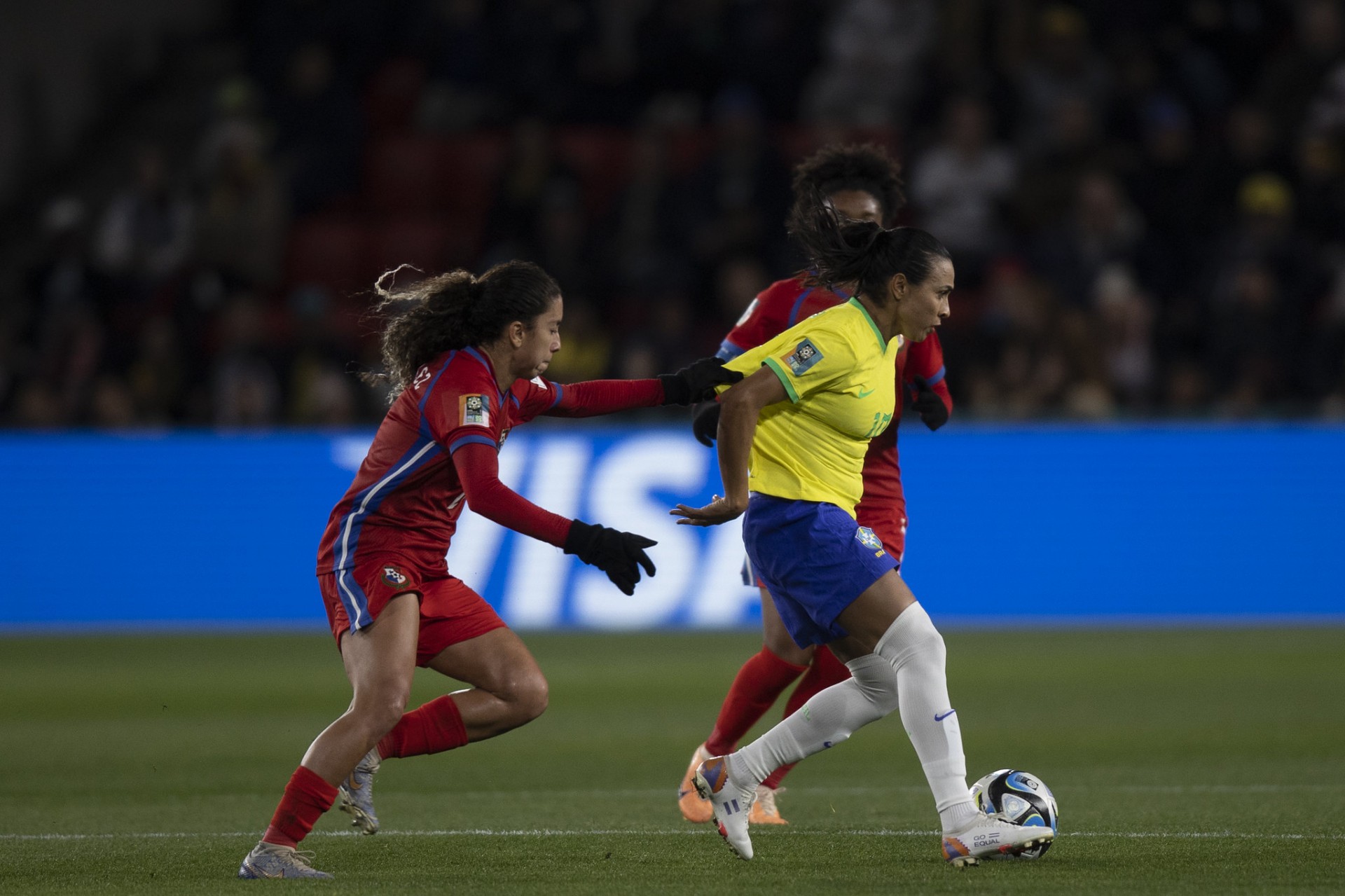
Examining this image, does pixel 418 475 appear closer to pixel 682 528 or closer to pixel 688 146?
pixel 682 528

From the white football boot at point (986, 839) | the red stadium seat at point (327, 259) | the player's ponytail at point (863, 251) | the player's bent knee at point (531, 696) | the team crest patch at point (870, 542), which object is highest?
the red stadium seat at point (327, 259)

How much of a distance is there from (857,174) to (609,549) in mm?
2143

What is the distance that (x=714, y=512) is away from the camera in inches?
197

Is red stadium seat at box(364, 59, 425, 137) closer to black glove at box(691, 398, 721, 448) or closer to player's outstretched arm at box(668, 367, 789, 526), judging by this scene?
black glove at box(691, 398, 721, 448)

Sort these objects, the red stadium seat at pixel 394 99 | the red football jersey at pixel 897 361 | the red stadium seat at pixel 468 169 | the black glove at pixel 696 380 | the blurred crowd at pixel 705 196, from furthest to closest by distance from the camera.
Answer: the red stadium seat at pixel 394 99
the red stadium seat at pixel 468 169
the blurred crowd at pixel 705 196
the red football jersey at pixel 897 361
the black glove at pixel 696 380

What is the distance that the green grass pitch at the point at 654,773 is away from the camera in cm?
493

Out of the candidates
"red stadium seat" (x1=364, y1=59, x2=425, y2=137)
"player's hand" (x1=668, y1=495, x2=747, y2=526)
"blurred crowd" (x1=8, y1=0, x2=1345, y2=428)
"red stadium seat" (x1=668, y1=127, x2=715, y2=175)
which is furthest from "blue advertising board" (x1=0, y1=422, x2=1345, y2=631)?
"player's hand" (x1=668, y1=495, x2=747, y2=526)

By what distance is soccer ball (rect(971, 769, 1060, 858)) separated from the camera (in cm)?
503

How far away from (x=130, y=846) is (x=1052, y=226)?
34.1ft

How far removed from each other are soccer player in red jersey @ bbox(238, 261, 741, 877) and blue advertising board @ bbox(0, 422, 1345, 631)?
669 centimetres

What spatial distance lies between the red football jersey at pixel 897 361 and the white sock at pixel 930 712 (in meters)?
1.23

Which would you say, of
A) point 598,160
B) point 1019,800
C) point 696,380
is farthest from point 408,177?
point 1019,800

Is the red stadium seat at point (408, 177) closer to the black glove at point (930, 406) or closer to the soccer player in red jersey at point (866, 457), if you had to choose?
the soccer player in red jersey at point (866, 457)

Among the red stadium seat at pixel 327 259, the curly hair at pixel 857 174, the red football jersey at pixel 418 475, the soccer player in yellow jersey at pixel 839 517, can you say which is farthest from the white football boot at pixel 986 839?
the red stadium seat at pixel 327 259
